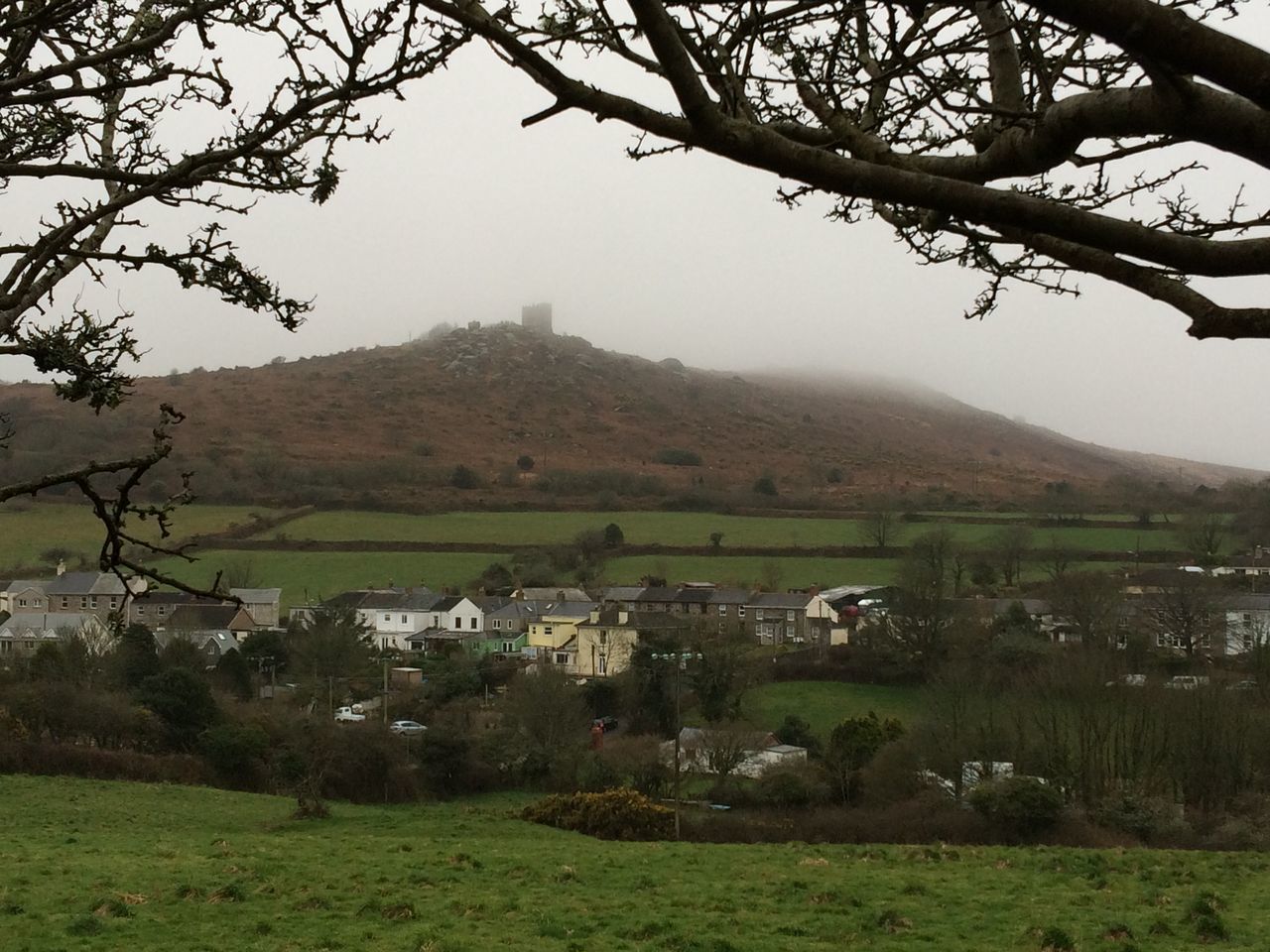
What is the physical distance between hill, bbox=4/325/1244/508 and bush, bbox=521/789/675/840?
1533 inches

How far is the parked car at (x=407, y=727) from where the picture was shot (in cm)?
3406

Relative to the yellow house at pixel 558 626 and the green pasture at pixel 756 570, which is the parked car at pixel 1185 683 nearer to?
the green pasture at pixel 756 570

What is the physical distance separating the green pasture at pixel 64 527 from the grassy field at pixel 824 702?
33.2 m

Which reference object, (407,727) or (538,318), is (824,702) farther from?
(538,318)

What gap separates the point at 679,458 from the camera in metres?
103

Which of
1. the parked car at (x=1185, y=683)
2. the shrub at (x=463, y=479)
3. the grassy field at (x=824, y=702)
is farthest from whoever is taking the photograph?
the shrub at (x=463, y=479)

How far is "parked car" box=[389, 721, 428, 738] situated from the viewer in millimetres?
34062

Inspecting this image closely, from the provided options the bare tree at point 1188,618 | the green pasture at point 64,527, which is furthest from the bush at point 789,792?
the green pasture at point 64,527

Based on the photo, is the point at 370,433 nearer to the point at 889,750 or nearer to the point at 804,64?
Answer: the point at 889,750

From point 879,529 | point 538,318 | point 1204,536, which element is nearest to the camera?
point 1204,536

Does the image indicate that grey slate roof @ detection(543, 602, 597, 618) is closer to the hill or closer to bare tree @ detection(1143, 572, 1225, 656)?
the hill

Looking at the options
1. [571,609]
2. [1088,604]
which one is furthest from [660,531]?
[1088,604]

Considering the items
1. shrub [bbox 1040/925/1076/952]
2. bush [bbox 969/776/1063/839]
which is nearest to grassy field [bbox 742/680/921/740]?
bush [bbox 969/776/1063/839]

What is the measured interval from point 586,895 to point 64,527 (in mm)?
58488
